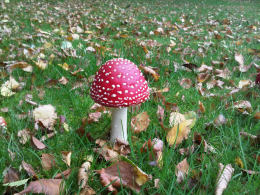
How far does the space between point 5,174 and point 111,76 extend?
810 mm

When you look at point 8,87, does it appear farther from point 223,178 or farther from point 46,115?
point 223,178

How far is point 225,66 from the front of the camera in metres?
3.02

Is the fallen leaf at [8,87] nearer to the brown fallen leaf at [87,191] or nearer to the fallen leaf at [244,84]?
the brown fallen leaf at [87,191]

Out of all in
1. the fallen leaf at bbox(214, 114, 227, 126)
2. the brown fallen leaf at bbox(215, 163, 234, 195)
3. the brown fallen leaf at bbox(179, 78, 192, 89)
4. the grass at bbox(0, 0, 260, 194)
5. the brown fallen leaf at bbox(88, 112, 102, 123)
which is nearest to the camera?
the brown fallen leaf at bbox(215, 163, 234, 195)

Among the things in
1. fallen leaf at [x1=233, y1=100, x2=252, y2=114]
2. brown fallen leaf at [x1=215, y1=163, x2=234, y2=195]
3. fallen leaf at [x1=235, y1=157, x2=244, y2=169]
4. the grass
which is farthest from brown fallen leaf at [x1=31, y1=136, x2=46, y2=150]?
fallen leaf at [x1=233, y1=100, x2=252, y2=114]

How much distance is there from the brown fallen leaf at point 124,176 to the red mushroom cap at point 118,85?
365 millimetres

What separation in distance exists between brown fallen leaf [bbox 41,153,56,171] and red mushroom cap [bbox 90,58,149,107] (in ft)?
1.47

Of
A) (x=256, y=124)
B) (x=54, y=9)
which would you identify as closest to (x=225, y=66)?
(x=256, y=124)

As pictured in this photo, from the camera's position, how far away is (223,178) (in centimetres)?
125

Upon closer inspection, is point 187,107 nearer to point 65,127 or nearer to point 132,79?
point 132,79

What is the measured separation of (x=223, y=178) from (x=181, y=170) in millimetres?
222

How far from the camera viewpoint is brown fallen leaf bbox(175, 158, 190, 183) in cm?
130

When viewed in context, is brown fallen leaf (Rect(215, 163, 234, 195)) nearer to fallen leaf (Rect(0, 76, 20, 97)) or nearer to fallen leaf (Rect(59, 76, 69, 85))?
fallen leaf (Rect(59, 76, 69, 85))

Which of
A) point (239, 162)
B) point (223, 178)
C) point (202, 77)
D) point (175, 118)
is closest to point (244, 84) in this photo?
point (202, 77)
